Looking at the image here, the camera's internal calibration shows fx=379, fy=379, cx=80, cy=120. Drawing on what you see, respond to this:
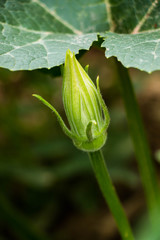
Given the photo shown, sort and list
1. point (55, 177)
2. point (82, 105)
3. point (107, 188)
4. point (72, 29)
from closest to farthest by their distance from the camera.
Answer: point (82, 105), point (107, 188), point (72, 29), point (55, 177)

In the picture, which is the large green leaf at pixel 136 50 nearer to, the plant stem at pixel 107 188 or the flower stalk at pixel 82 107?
the flower stalk at pixel 82 107

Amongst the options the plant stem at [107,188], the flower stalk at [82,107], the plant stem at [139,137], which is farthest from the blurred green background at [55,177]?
the flower stalk at [82,107]

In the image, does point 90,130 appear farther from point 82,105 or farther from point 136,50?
point 136,50

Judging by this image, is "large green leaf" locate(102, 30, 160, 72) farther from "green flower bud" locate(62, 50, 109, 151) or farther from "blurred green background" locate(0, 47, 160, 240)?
"blurred green background" locate(0, 47, 160, 240)

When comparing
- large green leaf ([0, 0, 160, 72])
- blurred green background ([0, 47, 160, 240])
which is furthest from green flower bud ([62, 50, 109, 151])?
blurred green background ([0, 47, 160, 240])

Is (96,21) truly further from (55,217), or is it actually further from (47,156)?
(55,217)

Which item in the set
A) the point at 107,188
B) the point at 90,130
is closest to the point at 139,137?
the point at 107,188
